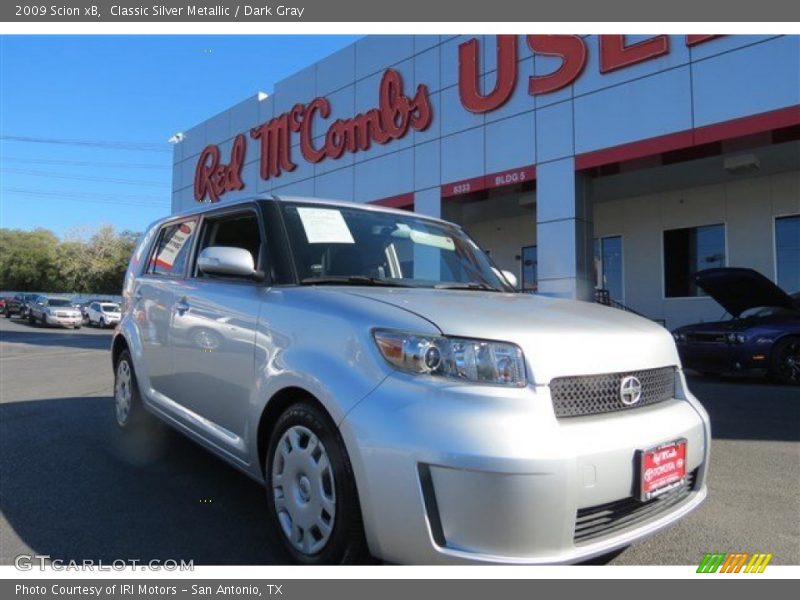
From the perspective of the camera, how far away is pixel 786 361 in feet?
30.0

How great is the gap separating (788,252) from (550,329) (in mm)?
14809

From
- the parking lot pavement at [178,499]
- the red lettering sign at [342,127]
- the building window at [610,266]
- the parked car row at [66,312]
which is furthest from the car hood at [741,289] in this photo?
the parked car row at [66,312]

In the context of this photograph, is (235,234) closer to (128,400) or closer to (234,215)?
(234,215)

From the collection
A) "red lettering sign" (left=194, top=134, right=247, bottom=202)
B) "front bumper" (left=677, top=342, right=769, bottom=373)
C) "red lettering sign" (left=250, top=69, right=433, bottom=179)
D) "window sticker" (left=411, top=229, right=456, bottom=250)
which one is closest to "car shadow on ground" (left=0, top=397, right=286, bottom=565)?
"window sticker" (left=411, top=229, right=456, bottom=250)

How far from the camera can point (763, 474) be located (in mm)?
4492

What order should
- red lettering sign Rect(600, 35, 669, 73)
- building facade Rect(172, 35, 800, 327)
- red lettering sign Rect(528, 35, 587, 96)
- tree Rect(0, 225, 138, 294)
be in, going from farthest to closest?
tree Rect(0, 225, 138, 294)
red lettering sign Rect(528, 35, 587, 96)
red lettering sign Rect(600, 35, 669, 73)
building facade Rect(172, 35, 800, 327)

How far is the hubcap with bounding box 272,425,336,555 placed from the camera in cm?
258

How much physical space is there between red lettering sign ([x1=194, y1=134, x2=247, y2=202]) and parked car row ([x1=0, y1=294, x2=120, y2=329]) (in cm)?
1006

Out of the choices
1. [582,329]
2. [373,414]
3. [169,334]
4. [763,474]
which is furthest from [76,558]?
[763,474]

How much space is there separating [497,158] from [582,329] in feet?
39.2

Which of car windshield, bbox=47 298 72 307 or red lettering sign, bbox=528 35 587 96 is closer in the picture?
red lettering sign, bbox=528 35 587 96

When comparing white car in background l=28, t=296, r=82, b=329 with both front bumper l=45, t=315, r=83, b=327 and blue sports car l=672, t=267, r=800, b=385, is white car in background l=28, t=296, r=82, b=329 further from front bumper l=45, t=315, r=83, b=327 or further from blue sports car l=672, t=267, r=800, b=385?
blue sports car l=672, t=267, r=800, b=385

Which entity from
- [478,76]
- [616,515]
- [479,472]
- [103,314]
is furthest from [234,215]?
[103,314]

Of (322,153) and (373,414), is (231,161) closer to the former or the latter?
(322,153)
